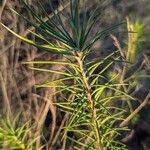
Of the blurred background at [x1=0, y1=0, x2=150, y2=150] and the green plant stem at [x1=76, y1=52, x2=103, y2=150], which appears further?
the blurred background at [x1=0, y1=0, x2=150, y2=150]

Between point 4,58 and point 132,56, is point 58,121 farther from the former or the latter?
point 132,56

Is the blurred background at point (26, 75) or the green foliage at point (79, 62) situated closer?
the green foliage at point (79, 62)

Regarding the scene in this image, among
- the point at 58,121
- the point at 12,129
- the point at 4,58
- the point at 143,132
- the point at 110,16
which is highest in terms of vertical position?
the point at 110,16

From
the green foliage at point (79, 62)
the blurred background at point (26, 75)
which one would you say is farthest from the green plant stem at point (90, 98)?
the blurred background at point (26, 75)

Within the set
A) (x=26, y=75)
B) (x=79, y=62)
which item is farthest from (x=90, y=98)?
(x=26, y=75)

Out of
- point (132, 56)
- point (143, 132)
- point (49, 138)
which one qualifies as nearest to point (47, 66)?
point (49, 138)

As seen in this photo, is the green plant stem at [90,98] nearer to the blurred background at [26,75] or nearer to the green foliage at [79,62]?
the green foliage at [79,62]

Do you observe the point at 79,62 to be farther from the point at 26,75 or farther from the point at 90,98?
the point at 26,75

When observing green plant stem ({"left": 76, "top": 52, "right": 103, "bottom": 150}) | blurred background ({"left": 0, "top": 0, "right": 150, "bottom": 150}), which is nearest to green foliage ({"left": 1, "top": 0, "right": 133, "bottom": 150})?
green plant stem ({"left": 76, "top": 52, "right": 103, "bottom": 150})

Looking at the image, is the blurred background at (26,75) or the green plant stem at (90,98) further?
the blurred background at (26,75)

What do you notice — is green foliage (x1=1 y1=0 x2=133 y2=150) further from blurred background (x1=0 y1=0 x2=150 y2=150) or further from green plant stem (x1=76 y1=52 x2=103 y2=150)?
blurred background (x1=0 y1=0 x2=150 y2=150)

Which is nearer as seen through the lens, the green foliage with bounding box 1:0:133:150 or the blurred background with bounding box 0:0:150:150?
the green foliage with bounding box 1:0:133:150
